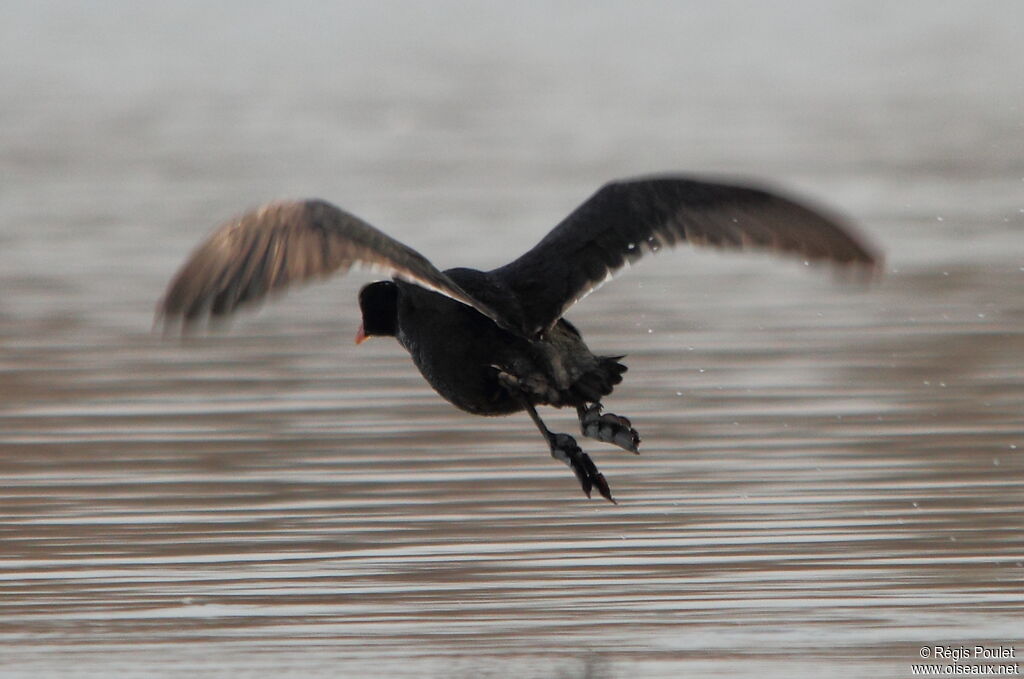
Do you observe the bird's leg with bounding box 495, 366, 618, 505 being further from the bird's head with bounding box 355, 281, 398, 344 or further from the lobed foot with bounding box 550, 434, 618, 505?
the bird's head with bounding box 355, 281, 398, 344

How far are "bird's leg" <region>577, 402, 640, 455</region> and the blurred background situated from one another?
428mm

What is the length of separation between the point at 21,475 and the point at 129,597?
247 centimetres

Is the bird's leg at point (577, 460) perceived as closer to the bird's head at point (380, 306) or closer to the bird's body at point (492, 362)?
the bird's body at point (492, 362)

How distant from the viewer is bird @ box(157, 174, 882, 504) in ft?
28.5

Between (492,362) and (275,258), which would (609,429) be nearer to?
(492,362)

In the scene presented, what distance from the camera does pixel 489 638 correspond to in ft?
25.1

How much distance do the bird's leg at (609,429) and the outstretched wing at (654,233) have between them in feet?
1.24

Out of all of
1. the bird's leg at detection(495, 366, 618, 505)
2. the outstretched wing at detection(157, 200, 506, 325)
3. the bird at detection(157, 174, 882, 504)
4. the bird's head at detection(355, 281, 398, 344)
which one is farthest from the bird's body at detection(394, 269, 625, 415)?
the outstretched wing at detection(157, 200, 506, 325)

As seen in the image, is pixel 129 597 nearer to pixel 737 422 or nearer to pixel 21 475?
pixel 21 475

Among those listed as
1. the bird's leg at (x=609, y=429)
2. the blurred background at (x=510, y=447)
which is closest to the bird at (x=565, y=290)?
the bird's leg at (x=609, y=429)

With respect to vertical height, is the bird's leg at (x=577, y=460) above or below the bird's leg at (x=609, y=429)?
below

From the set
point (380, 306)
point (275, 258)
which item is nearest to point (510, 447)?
point (380, 306)

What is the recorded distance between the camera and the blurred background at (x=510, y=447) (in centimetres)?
777

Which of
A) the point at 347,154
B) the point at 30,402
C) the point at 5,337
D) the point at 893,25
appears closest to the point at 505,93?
the point at 347,154
